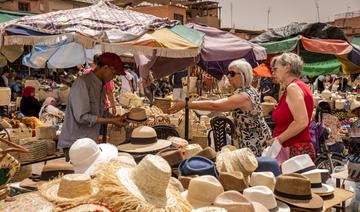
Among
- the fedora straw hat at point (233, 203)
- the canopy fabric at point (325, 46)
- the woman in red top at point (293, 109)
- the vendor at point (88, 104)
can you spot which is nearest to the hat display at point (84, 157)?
the fedora straw hat at point (233, 203)

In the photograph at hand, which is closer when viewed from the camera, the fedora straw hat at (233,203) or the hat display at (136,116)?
the fedora straw hat at (233,203)

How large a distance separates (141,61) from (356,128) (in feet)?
14.0

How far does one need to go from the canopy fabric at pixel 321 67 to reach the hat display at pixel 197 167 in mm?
7011

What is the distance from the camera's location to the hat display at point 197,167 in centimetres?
276

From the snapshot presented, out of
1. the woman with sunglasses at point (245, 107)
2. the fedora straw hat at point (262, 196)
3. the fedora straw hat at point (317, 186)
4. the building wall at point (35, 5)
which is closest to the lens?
the fedora straw hat at point (262, 196)

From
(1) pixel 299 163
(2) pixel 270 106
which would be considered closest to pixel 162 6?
(2) pixel 270 106

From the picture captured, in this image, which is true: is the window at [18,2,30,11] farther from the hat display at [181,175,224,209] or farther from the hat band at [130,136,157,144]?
the hat display at [181,175,224,209]

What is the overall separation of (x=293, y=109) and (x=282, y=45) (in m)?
3.51

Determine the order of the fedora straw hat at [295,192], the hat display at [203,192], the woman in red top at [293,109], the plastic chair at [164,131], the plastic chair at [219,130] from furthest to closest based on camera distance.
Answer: the plastic chair at [219,130] < the plastic chair at [164,131] < the woman in red top at [293,109] < the fedora straw hat at [295,192] < the hat display at [203,192]

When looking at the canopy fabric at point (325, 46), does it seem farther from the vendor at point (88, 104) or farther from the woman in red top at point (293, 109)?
the vendor at point (88, 104)

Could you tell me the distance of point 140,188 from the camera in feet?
6.03

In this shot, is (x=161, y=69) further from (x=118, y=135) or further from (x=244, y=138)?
(x=244, y=138)

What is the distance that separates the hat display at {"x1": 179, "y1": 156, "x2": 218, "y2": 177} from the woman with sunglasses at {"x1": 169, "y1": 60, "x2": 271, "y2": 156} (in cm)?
118

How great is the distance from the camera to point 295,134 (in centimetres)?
377
